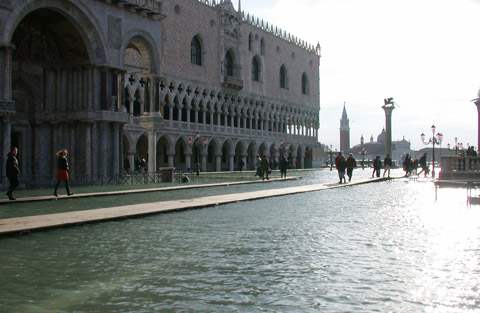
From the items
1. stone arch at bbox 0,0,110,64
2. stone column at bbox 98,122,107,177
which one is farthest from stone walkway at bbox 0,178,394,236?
stone arch at bbox 0,0,110,64

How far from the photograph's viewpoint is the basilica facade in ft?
88.6

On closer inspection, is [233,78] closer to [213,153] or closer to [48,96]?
[213,153]

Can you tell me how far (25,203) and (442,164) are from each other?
23080 mm

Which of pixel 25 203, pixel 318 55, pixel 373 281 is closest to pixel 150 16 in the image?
pixel 25 203

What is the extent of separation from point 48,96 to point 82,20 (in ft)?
13.8

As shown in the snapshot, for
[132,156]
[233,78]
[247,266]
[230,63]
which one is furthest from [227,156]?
[247,266]

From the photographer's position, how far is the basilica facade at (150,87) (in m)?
27.0

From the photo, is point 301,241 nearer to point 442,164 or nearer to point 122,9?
point 122,9

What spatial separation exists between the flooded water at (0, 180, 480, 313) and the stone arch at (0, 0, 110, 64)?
47.9 feet

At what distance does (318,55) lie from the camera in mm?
89750

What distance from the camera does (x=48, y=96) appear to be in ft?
92.6

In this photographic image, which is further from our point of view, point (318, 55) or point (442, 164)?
point (318, 55)

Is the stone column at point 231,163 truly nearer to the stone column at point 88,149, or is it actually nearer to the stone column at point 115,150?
the stone column at point 115,150

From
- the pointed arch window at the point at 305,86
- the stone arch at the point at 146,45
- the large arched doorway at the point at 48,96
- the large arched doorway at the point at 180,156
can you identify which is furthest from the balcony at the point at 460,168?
the pointed arch window at the point at 305,86
